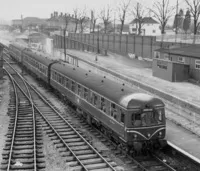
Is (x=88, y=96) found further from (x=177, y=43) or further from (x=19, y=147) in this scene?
(x=177, y=43)

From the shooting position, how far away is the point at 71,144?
16.0 meters

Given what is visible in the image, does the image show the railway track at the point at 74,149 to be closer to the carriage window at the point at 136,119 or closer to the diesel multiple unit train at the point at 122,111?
the diesel multiple unit train at the point at 122,111

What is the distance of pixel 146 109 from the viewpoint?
14.1 meters

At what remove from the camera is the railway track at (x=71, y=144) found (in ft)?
44.4

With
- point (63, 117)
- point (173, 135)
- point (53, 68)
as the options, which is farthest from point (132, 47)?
point (173, 135)

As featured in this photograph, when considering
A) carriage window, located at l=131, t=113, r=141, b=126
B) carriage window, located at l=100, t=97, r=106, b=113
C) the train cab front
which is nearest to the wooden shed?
carriage window, located at l=100, t=97, r=106, b=113

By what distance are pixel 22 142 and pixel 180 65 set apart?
717 inches

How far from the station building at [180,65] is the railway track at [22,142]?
13.5m

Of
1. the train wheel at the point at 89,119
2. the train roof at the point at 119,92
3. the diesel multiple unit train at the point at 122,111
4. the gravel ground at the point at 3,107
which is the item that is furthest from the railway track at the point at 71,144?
the train roof at the point at 119,92

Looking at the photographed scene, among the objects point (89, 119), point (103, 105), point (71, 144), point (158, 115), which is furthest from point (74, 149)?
point (158, 115)

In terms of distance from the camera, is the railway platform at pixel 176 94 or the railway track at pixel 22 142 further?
the railway platform at pixel 176 94

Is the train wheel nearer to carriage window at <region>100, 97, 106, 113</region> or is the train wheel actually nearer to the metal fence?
carriage window at <region>100, 97, 106, 113</region>

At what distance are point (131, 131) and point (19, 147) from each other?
5.66m

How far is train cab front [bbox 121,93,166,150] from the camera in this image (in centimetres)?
1395
